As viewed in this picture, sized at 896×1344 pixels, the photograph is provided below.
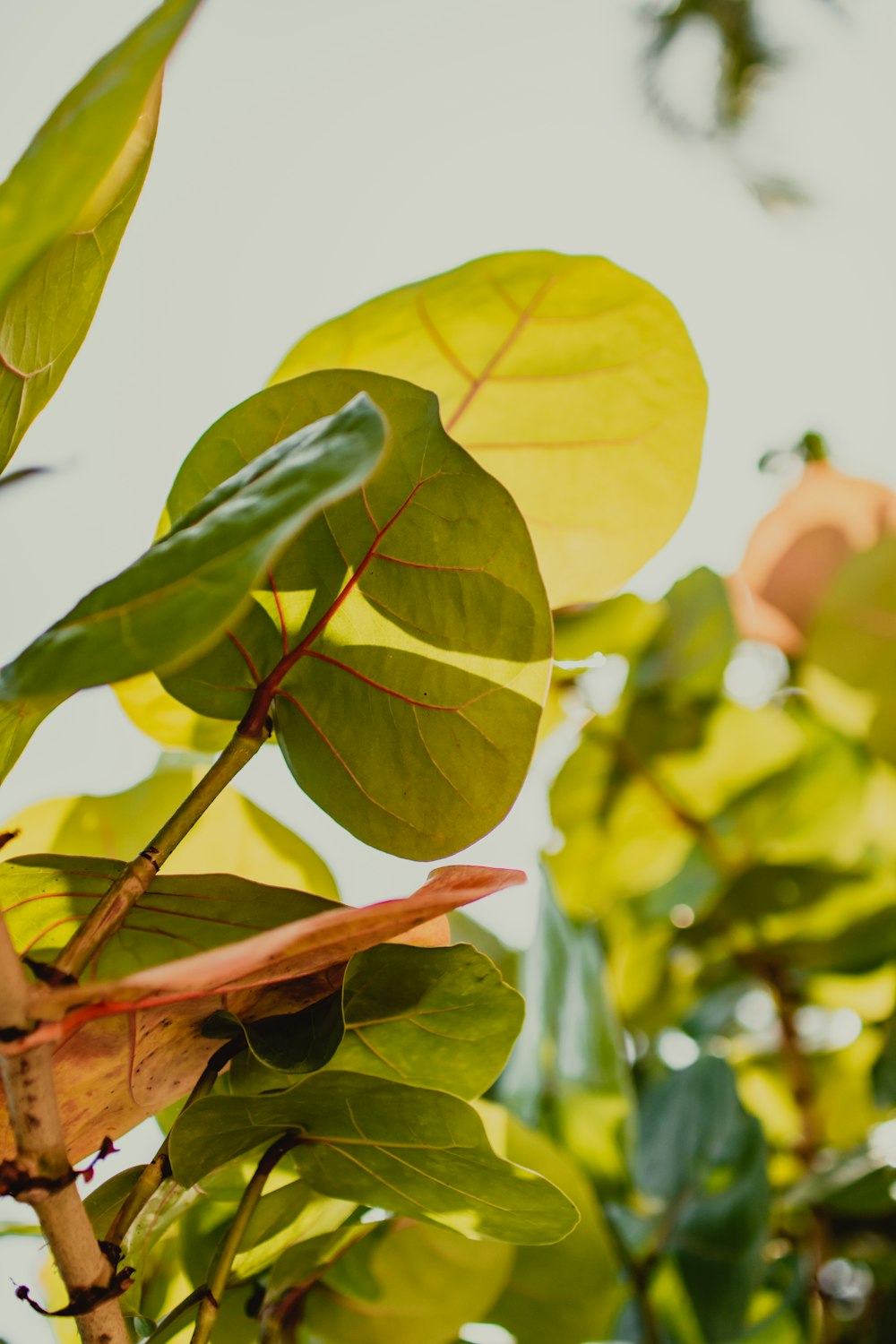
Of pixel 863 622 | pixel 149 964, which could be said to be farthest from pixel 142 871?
pixel 863 622

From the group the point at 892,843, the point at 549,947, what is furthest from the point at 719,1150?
the point at 892,843

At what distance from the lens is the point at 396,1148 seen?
0.23 meters

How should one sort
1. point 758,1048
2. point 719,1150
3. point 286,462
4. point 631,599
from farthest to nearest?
point 758,1048, point 631,599, point 719,1150, point 286,462

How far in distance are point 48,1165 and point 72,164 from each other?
153 millimetres

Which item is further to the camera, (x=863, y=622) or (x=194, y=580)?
(x=863, y=622)

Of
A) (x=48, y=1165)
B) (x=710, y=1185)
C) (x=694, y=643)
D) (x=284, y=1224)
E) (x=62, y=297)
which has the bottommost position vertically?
(x=710, y=1185)

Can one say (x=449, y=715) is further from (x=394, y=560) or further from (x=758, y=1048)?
(x=758, y=1048)

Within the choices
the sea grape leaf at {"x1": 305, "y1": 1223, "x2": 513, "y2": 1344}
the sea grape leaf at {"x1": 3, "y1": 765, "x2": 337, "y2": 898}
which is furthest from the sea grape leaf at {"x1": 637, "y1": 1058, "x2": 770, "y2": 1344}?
the sea grape leaf at {"x1": 3, "y1": 765, "x2": 337, "y2": 898}

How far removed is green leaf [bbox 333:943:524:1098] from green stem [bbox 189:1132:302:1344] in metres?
0.02

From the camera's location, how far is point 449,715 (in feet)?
0.77

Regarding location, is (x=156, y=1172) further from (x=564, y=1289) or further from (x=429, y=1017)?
(x=564, y=1289)

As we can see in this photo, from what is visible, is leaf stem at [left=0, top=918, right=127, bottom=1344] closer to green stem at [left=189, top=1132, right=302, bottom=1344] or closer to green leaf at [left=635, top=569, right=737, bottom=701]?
green stem at [left=189, top=1132, right=302, bottom=1344]

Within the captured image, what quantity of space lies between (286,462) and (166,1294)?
0.92ft

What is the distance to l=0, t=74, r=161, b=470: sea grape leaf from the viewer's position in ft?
0.67
